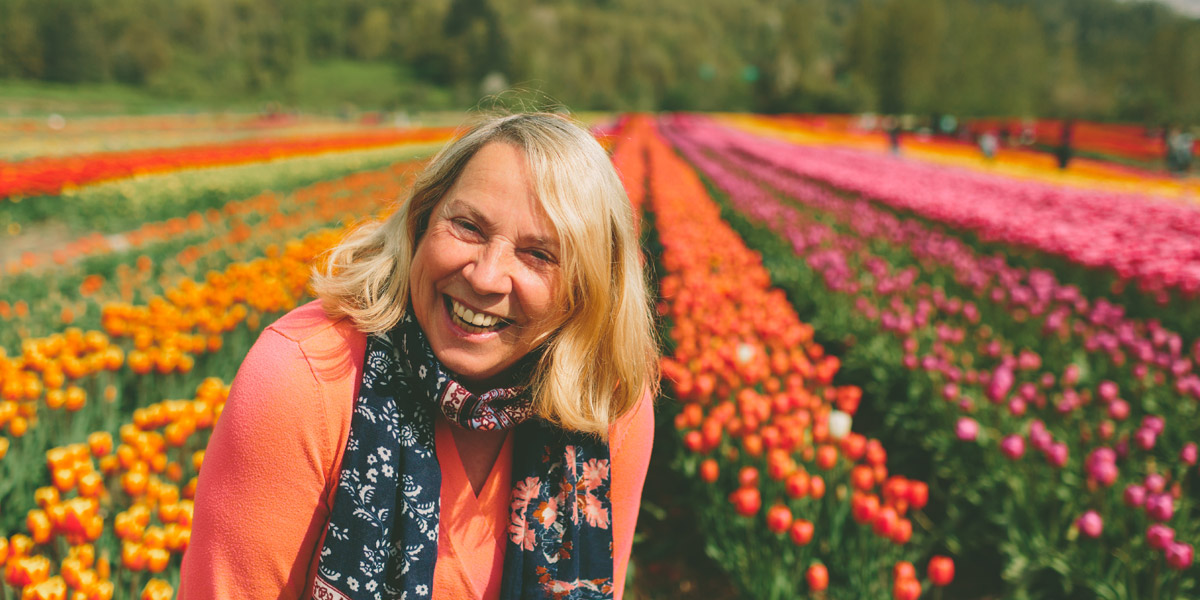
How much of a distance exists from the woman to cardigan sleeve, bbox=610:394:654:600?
10 millimetres

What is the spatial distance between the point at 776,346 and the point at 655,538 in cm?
108

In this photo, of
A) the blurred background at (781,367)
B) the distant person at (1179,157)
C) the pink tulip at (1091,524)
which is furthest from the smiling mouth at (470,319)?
the distant person at (1179,157)

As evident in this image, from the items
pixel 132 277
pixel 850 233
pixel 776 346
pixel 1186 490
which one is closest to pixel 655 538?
pixel 776 346

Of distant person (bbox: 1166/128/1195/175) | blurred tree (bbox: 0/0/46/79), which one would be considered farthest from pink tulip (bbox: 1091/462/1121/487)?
blurred tree (bbox: 0/0/46/79)

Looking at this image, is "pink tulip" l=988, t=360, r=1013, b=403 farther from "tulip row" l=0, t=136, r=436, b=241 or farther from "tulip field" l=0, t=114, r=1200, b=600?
"tulip row" l=0, t=136, r=436, b=241

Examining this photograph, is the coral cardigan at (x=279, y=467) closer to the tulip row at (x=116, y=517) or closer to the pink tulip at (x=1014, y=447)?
the tulip row at (x=116, y=517)

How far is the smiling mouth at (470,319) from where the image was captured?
1.40 m

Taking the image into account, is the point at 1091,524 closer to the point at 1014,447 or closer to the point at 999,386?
the point at 1014,447

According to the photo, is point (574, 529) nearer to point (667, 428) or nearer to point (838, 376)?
point (667, 428)

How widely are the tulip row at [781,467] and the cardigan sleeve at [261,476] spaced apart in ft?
4.27

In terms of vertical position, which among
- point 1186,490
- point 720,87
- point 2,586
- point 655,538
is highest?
point 720,87

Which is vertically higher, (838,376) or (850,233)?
(850,233)

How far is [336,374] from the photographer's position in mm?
1305

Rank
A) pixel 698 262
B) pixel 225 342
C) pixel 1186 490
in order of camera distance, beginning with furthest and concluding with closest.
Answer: pixel 698 262 < pixel 225 342 < pixel 1186 490
